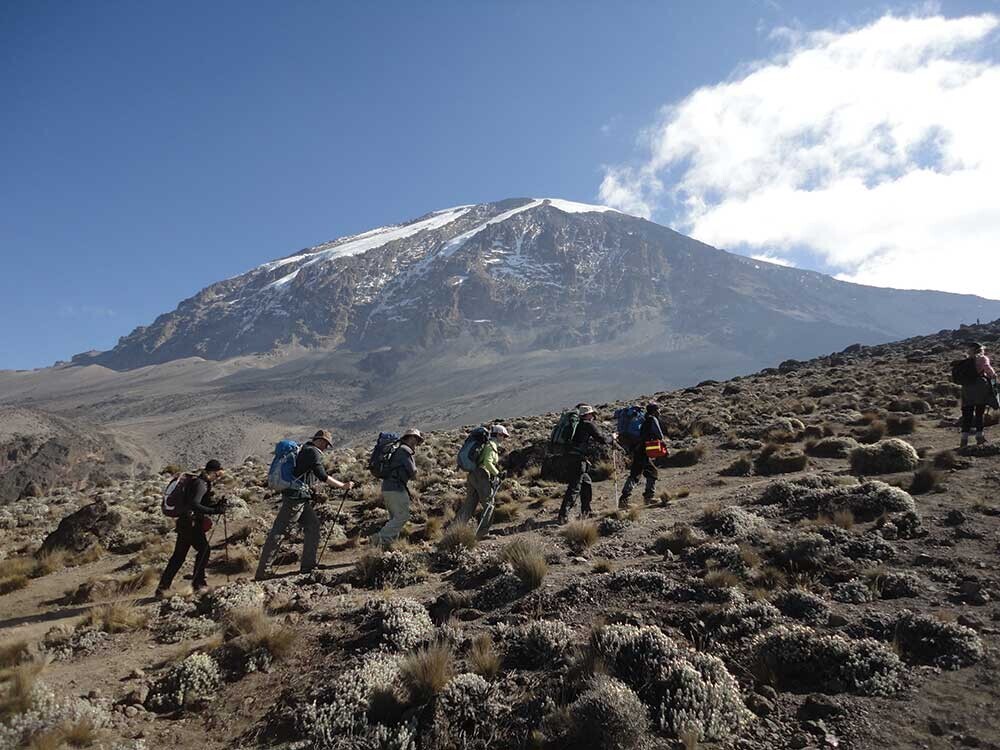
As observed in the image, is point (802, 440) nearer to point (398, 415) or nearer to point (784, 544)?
point (784, 544)

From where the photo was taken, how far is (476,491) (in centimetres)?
882

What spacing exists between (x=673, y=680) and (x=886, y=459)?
816 cm

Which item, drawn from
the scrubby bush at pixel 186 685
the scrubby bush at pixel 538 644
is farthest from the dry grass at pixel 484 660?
the scrubby bush at pixel 186 685

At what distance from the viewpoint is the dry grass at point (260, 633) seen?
16.9ft

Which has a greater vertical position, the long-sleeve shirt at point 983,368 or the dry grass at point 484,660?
the long-sleeve shirt at point 983,368

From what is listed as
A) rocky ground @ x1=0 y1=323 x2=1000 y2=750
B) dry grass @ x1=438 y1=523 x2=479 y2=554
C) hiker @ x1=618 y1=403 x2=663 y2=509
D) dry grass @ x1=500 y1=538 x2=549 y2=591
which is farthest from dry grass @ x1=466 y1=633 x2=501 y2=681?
hiker @ x1=618 y1=403 x2=663 y2=509

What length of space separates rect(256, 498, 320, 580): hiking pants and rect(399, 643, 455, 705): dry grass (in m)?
3.68

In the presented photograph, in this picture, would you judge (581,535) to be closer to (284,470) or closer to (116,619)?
(284,470)

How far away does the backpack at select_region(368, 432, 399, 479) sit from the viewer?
26.7ft

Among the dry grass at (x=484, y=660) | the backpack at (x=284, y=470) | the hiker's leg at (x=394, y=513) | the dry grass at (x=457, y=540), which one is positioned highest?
the backpack at (x=284, y=470)

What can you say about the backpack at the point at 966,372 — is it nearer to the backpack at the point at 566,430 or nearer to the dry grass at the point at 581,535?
the backpack at the point at 566,430

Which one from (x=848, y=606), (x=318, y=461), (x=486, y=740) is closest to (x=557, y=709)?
(x=486, y=740)

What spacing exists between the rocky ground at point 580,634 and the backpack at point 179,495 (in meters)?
1.10

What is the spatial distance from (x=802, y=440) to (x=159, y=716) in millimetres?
14119
